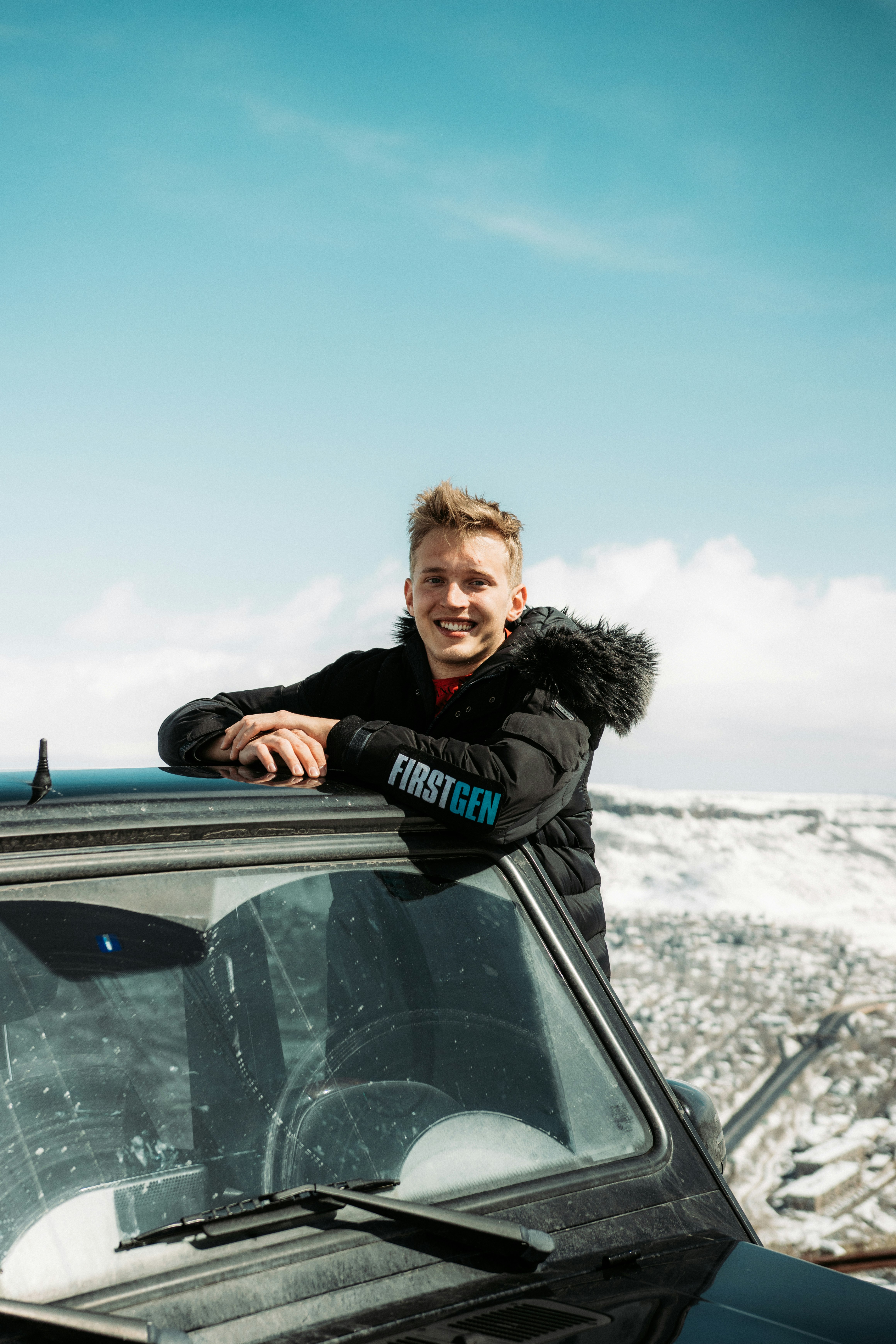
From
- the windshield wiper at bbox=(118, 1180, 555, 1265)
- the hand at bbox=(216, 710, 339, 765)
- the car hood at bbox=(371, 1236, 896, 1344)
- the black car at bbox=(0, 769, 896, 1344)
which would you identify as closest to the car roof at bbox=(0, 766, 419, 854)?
the black car at bbox=(0, 769, 896, 1344)

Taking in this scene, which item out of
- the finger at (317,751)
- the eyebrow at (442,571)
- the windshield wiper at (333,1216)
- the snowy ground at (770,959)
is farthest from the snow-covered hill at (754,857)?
the windshield wiper at (333,1216)

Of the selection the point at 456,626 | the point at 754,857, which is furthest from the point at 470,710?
the point at 754,857

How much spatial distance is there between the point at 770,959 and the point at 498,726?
899 cm

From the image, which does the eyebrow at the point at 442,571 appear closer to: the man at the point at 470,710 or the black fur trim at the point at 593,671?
the man at the point at 470,710

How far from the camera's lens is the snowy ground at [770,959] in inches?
200

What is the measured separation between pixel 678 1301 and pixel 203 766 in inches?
50.7

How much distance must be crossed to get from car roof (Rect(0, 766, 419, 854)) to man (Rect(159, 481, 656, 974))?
0.30 feet

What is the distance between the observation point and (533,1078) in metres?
1.75

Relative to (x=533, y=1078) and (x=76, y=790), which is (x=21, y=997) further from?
(x=533, y=1078)

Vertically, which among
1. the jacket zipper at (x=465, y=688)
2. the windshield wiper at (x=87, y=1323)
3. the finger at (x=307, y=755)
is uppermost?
the jacket zipper at (x=465, y=688)

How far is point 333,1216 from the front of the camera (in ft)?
4.57

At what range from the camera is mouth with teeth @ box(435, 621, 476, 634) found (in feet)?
8.88

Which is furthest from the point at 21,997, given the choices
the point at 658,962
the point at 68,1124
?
the point at 658,962

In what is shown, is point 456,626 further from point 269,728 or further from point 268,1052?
point 268,1052
